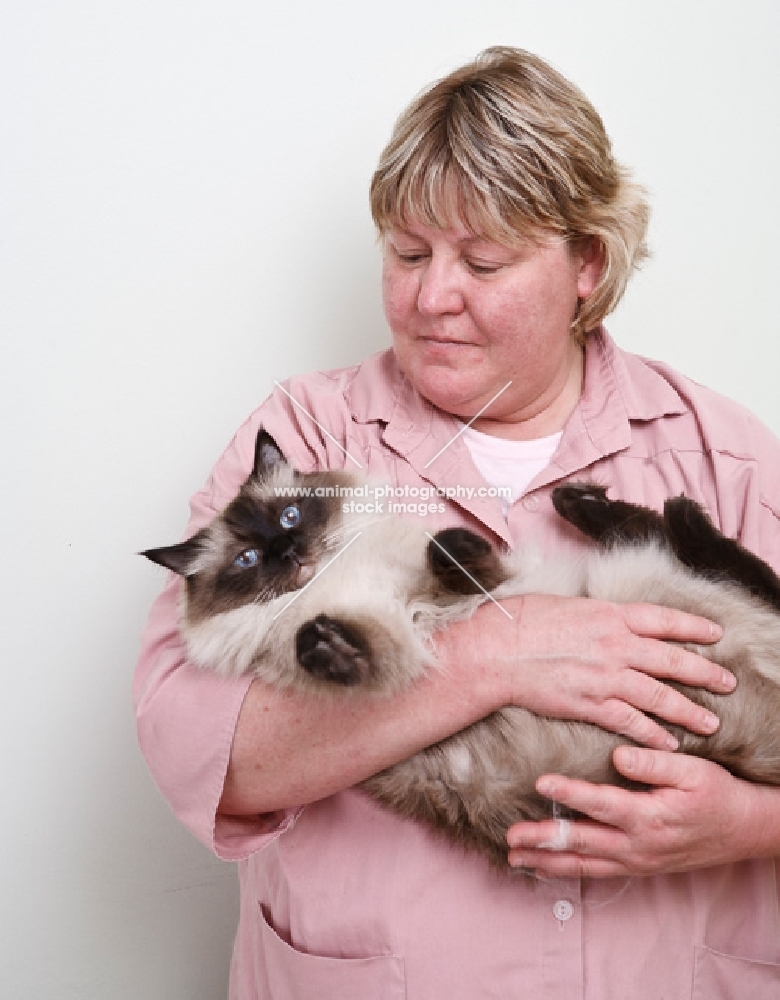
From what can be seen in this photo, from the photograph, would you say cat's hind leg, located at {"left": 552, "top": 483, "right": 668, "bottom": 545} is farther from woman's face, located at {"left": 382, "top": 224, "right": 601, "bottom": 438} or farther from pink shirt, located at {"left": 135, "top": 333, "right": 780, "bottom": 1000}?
woman's face, located at {"left": 382, "top": 224, "right": 601, "bottom": 438}

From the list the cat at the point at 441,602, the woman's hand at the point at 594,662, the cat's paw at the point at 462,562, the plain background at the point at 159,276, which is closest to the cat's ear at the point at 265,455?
the cat at the point at 441,602

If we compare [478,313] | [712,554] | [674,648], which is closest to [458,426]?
[478,313]

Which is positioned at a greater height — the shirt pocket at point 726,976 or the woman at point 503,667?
the woman at point 503,667

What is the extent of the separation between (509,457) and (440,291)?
424 mm

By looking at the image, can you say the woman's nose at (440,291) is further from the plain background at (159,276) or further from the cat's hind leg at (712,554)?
the plain background at (159,276)

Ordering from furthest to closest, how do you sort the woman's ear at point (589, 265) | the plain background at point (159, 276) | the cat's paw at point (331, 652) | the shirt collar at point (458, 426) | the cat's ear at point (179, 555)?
the plain background at point (159, 276) → the woman's ear at point (589, 265) → the shirt collar at point (458, 426) → the cat's ear at point (179, 555) → the cat's paw at point (331, 652)

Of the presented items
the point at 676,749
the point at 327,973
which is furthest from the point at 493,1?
the point at 327,973

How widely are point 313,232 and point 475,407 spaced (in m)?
0.85

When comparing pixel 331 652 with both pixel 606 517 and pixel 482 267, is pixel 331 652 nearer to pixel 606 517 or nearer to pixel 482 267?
pixel 606 517

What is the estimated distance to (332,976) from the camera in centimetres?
177

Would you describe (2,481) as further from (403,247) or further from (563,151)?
(563,151)

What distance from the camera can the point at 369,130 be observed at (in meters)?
2.64

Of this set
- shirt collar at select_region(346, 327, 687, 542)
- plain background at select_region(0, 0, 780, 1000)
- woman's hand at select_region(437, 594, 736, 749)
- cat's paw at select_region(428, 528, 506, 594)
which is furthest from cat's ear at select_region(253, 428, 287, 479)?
plain background at select_region(0, 0, 780, 1000)

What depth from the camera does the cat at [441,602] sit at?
1661mm
